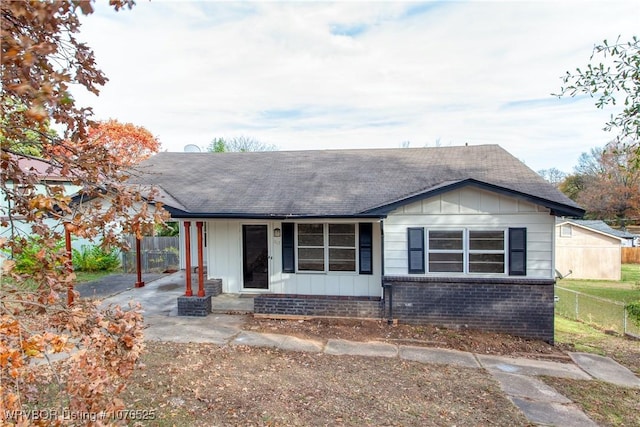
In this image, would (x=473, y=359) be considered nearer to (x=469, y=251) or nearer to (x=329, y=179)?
(x=469, y=251)

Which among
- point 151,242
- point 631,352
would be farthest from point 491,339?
point 151,242

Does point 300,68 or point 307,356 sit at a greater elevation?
point 300,68

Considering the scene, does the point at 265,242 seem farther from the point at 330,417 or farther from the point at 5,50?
the point at 5,50

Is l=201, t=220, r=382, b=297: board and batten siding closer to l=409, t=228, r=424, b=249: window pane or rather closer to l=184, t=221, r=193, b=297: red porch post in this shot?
l=409, t=228, r=424, b=249: window pane

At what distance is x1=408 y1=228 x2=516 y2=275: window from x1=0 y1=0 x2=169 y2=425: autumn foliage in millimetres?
7106

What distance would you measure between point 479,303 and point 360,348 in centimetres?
312

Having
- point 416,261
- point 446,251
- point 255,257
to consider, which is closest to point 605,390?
point 446,251

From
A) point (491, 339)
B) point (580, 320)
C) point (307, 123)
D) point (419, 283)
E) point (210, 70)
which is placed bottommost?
point (580, 320)

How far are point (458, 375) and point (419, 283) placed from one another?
275cm

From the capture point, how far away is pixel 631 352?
889cm

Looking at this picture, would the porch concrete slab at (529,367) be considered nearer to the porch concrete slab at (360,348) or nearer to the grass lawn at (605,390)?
the grass lawn at (605,390)

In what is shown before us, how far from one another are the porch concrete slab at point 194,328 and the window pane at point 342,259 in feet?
8.93

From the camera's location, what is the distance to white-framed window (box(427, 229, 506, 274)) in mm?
8797

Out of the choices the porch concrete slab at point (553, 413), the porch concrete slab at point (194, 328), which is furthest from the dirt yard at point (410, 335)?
the porch concrete slab at point (553, 413)
